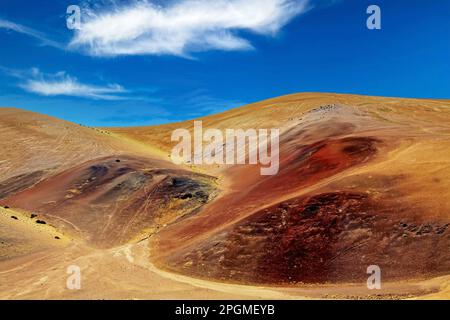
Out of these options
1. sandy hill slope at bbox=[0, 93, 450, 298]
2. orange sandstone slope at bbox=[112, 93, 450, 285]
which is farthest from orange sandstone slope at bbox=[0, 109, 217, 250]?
orange sandstone slope at bbox=[112, 93, 450, 285]

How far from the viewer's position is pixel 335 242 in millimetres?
15328

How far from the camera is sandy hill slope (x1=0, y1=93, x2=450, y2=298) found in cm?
1431

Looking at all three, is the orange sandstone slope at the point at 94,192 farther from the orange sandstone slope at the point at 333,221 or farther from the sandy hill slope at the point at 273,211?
the orange sandstone slope at the point at 333,221

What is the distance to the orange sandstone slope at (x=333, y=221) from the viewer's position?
14.3 metres

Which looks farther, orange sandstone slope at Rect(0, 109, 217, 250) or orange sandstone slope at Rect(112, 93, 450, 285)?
orange sandstone slope at Rect(0, 109, 217, 250)

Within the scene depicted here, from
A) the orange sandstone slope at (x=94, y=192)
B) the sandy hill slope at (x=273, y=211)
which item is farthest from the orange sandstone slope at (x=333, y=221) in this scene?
the orange sandstone slope at (x=94, y=192)

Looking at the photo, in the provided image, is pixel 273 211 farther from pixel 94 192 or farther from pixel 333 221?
pixel 94 192

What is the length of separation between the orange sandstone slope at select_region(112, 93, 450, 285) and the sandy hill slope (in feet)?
0.16

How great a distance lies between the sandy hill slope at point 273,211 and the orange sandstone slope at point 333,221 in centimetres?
5

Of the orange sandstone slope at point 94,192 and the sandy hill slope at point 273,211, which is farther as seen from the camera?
the orange sandstone slope at point 94,192

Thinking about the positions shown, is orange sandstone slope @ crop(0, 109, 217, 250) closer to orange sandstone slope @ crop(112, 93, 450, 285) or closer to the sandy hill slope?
the sandy hill slope
